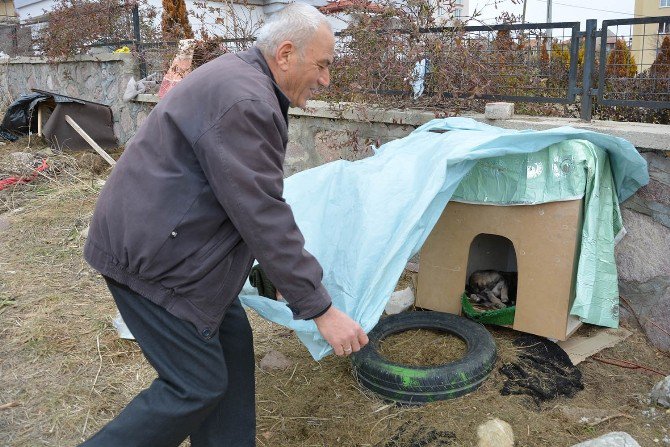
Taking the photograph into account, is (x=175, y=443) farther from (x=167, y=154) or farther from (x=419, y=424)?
(x=419, y=424)

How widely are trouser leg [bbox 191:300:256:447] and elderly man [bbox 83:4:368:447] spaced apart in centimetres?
27

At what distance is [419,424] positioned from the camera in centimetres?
271

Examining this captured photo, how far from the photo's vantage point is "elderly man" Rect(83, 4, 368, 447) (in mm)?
1720

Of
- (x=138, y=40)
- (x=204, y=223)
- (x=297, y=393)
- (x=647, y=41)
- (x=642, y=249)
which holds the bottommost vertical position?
(x=297, y=393)

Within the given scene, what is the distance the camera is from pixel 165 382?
1950mm

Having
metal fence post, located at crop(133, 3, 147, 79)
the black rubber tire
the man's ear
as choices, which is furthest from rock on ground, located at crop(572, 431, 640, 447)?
metal fence post, located at crop(133, 3, 147, 79)

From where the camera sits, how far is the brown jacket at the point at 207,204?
67.2 inches

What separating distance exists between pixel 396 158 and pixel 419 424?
1.29m

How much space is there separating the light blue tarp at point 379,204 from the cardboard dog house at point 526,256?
0.39 meters

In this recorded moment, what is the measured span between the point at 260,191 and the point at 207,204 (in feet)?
0.64

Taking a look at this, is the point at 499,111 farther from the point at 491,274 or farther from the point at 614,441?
the point at 614,441

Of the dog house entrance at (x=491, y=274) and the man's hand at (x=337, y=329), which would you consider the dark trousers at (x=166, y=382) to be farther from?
the dog house entrance at (x=491, y=274)

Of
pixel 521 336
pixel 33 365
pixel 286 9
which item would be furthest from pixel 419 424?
pixel 33 365

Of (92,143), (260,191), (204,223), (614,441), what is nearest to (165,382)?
(204,223)
